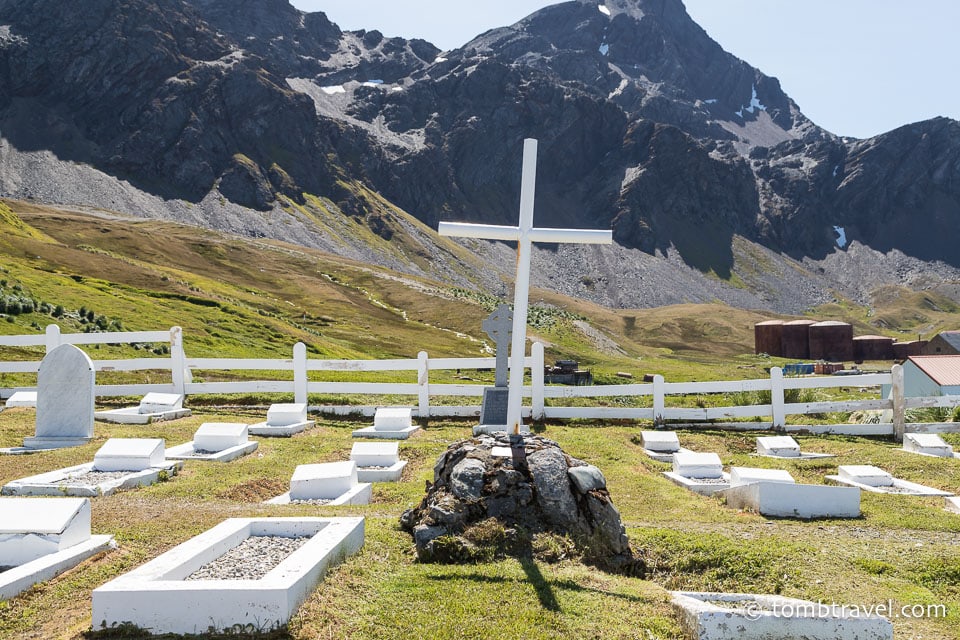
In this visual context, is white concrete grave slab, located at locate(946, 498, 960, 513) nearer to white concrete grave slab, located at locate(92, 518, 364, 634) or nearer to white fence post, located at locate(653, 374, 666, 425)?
white fence post, located at locate(653, 374, 666, 425)

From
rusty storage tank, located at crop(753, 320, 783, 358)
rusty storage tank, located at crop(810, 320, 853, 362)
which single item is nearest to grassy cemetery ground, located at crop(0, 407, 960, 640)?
rusty storage tank, located at crop(810, 320, 853, 362)

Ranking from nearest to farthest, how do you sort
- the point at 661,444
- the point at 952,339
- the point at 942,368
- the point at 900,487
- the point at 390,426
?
the point at 900,487, the point at 661,444, the point at 390,426, the point at 942,368, the point at 952,339

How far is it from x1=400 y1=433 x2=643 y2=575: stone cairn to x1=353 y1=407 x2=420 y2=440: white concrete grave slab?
783 cm

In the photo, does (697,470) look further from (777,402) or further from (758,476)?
(777,402)

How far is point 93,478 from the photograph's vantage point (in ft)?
34.9

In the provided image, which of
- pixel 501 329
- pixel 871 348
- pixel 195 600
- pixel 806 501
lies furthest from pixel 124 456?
pixel 871 348

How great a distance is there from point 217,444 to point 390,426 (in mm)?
→ 4008

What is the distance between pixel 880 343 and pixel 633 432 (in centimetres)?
9449

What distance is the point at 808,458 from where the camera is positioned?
1424 centimetres

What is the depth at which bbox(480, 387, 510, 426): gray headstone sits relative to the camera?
10.9 meters

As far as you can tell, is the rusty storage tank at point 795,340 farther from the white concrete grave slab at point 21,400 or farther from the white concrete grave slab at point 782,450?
the white concrete grave slab at point 21,400

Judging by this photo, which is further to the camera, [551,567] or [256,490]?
[256,490]

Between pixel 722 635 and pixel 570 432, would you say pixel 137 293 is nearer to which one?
pixel 570 432

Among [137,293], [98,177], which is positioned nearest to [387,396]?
[137,293]
